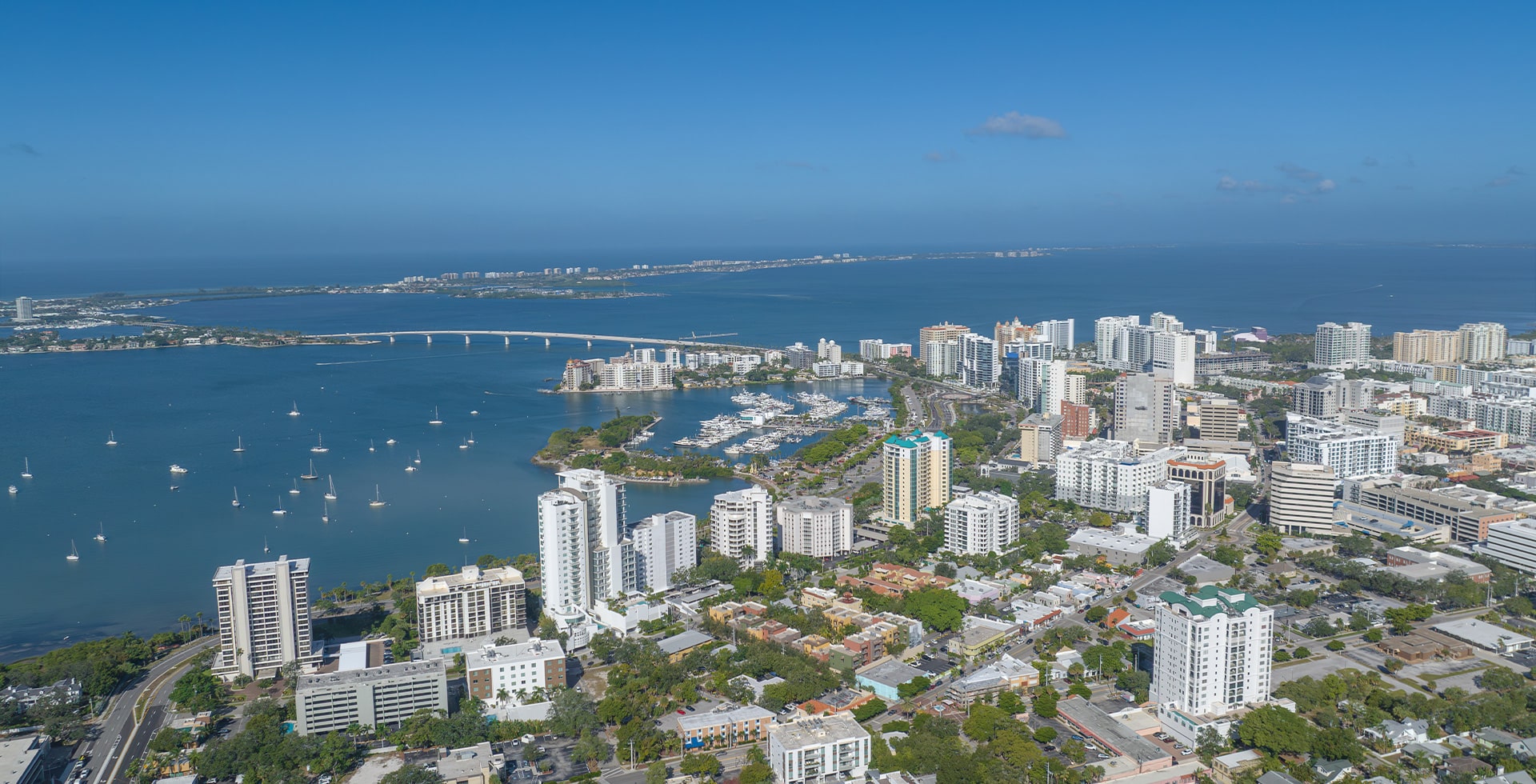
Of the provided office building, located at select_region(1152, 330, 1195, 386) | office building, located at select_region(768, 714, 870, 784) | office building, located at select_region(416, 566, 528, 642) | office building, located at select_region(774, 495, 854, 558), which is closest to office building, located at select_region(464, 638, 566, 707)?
office building, located at select_region(416, 566, 528, 642)

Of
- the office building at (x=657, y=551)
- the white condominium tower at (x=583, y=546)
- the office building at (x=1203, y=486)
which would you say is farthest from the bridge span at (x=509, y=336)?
the white condominium tower at (x=583, y=546)

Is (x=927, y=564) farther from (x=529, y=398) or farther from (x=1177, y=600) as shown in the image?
(x=529, y=398)

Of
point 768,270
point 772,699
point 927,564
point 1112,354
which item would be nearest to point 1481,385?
point 1112,354

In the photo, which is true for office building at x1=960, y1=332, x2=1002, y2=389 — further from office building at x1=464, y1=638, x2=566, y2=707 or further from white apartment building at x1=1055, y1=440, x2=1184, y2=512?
office building at x1=464, y1=638, x2=566, y2=707

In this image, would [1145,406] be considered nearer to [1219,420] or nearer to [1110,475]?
[1219,420]

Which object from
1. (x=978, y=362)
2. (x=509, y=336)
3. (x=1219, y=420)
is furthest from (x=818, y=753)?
(x=509, y=336)

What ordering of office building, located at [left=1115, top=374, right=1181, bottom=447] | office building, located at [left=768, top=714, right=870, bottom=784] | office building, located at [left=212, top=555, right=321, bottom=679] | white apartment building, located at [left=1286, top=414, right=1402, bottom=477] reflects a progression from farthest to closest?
1. office building, located at [left=1115, top=374, right=1181, bottom=447]
2. white apartment building, located at [left=1286, top=414, right=1402, bottom=477]
3. office building, located at [left=212, top=555, right=321, bottom=679]
4. office building, located at [left=768, top=714, right=870, bottom=784]

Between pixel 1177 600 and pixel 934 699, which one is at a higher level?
pixel 1177 600

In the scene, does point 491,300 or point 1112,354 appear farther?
point 491,300

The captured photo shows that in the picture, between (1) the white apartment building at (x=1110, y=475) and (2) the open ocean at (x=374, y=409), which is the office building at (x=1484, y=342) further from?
(1) the white apartment building at (x=1110, y=475)
